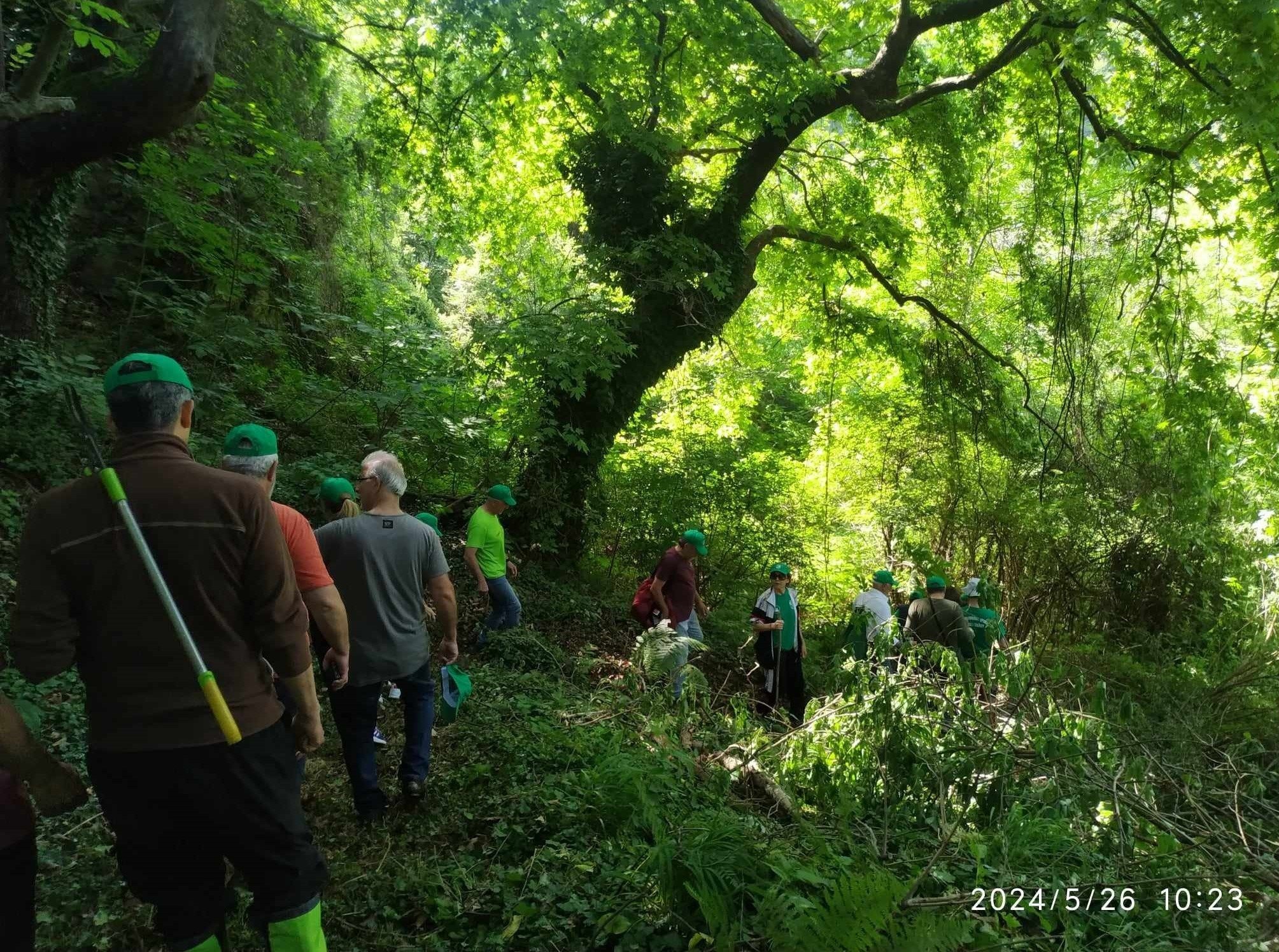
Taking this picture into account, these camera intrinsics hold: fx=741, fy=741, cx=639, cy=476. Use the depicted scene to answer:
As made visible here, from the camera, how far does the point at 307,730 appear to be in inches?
104

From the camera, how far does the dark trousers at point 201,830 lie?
86.6 inches

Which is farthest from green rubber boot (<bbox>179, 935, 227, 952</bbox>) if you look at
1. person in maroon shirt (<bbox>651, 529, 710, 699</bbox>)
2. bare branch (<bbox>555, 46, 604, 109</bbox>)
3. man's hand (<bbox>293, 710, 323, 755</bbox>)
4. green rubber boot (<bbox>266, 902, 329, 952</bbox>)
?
bare branch (<bbox>555, 46, 604, 109</bbox>)

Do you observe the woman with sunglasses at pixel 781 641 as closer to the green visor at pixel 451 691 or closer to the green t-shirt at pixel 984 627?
the green t-shirt at pixel 984 627

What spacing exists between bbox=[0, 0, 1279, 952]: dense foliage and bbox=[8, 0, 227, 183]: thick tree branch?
9 centimetres

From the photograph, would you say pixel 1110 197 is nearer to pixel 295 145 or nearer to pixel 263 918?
pixel 295 145

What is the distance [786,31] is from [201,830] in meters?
8.97

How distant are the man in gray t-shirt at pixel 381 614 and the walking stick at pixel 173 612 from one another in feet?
5.35

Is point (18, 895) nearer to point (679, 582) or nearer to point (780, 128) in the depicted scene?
point (679, 582)

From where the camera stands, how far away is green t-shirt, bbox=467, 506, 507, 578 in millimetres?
7602

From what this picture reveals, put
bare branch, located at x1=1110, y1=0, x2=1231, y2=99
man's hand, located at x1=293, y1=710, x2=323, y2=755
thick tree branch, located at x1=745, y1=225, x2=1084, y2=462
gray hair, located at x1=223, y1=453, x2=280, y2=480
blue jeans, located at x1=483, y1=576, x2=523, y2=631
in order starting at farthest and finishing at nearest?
thick tree branch, located at x1=745, y1=225, x2=1084, y2=462
blue jeans, located at x1=483, y1=576, x2=523, y2=631
bare branch, located at x1=1110, y1=0, x2=1231, y2=99
gray hair, located at x1=223, y1=453, x2=280, y2=480
man's hand, located at x1=293, y1=710, x2=323, y2=755

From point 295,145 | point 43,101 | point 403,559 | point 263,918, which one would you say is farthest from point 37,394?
point 263,918

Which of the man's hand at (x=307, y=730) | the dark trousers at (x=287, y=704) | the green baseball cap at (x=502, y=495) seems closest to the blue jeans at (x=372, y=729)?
the dark trousers at (x=287, y=704)

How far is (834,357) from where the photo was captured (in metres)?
12.4

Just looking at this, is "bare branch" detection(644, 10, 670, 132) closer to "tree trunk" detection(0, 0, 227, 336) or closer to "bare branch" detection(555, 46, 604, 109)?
"bare branch" detection(555, 46, 604, 109)
